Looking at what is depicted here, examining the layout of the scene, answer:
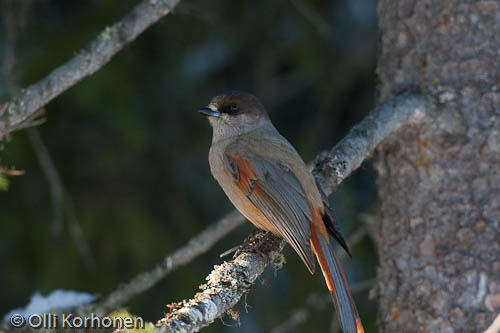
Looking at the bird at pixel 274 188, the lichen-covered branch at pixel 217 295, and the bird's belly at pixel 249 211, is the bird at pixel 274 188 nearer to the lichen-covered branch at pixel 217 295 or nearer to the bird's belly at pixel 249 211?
the bird's belly at pixel 249 211

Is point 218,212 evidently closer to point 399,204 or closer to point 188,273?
point 188,273

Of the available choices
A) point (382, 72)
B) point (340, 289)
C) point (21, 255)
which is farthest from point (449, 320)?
point (21, 255)

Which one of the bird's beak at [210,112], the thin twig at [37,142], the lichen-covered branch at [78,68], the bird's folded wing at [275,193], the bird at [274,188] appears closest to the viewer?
the lichen-covered branch at [78,68]

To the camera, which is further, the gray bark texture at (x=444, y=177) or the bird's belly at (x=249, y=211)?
the bird's belly at (x=249, y=211)

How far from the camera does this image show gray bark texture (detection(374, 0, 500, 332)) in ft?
12.0

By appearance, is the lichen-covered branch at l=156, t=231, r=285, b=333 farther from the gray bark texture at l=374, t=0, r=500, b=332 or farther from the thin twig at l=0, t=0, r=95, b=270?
the thin twig at l=0, t=0, r=95, b=270

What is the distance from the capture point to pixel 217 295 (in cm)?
270

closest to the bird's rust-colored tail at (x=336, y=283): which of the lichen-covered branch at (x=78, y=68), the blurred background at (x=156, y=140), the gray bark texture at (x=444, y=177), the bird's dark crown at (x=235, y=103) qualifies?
the gray bark texture at (x=444, y=177)

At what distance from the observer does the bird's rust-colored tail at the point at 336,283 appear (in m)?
3.33

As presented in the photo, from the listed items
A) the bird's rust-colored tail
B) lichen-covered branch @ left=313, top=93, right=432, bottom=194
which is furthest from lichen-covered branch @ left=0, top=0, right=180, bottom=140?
the bird's rust-colored tail

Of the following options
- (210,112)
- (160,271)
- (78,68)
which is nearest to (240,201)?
(160,271)

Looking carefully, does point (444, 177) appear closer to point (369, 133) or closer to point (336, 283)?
point (369, 133)

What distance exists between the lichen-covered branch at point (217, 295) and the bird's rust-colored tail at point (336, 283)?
32cm

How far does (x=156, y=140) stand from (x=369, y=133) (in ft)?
6.97
